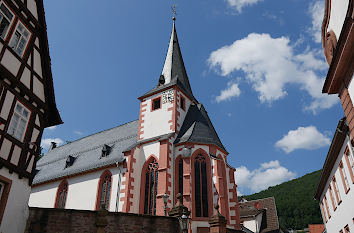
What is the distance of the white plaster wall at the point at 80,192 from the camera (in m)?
23.2

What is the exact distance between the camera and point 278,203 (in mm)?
76688

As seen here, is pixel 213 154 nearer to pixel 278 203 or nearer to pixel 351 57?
pixel 351 57

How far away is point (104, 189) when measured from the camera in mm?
23547

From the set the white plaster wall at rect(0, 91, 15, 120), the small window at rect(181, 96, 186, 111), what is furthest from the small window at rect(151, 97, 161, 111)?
the white plaster wall at rect(0, 91, 15, 120)

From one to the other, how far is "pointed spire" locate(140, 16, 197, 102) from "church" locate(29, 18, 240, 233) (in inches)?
4.0

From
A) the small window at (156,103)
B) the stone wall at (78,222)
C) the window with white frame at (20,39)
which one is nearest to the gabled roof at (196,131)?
the small window at (156,103)

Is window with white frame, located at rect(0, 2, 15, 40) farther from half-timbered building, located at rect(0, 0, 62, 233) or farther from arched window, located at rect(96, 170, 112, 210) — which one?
arched window, located at rect(96, 170, 112, 210)

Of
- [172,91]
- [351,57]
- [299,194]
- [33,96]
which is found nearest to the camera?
[351,57]

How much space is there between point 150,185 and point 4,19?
14072mm

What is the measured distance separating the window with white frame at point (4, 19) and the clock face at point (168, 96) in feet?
48.9

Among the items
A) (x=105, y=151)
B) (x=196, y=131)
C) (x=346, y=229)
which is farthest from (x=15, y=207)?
(x=346, y=229)

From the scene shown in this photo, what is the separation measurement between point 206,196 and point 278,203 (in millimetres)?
62864

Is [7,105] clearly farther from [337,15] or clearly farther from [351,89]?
[337,15]

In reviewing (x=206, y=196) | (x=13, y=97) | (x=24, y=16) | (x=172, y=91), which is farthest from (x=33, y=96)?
(x=172, y=91)
